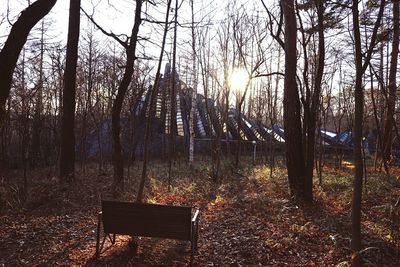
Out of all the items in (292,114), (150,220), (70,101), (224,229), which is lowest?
(224,229)

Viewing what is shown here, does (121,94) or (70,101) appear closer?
(121,94)

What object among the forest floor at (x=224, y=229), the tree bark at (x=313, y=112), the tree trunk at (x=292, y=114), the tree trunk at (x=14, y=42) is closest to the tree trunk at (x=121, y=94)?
the forest floor at (x=224, y=229)

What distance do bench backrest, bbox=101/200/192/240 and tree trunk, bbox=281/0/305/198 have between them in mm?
4594

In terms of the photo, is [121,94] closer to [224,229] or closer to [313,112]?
[224,229]

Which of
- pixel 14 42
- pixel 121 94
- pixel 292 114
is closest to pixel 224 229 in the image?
pixel 292 114

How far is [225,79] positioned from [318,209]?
11.1 metres

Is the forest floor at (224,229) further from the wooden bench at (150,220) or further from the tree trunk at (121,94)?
the tree trunk at (121,94)

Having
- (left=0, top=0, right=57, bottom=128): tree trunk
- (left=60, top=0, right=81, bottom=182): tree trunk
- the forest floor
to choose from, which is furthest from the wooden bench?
(left=60, top=0, right=81, bottom=182): tree trunk

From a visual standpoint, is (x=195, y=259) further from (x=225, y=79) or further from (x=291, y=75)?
(x=225, y=79)

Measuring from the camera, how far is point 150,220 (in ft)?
17.5

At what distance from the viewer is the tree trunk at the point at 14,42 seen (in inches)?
219

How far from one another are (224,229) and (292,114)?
3.60 m

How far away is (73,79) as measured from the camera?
38.8ft

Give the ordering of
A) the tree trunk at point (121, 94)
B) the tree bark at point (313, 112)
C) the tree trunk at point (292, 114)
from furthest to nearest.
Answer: the tree trunk at point (121, 94)
the tree trunk at point (292, 114)
the tree bark at point (313, 112)
